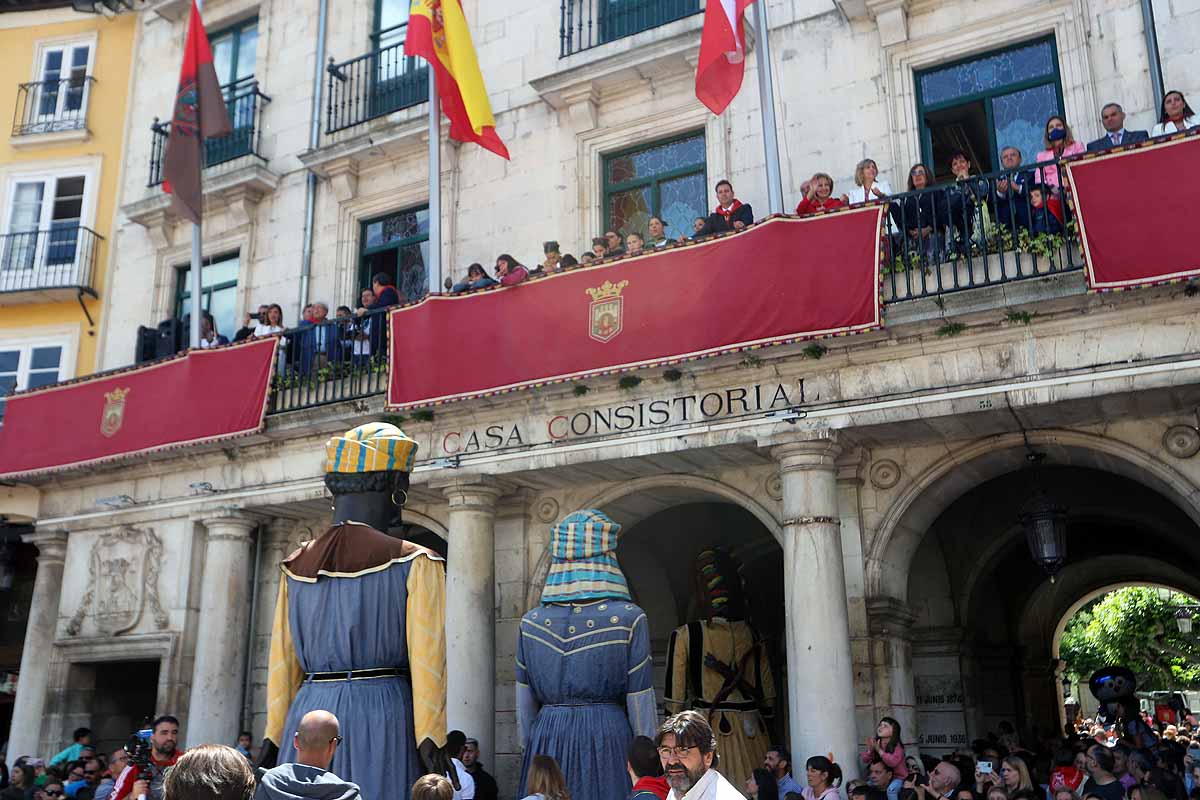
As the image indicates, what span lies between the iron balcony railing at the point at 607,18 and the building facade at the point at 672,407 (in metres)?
0.06

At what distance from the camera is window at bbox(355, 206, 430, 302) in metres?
15.0

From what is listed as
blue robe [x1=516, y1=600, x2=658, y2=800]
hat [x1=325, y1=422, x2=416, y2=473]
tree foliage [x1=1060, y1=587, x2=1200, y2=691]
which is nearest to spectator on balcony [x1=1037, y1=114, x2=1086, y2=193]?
blue robe [x1=516, y1=600, x2=658, y2=800]

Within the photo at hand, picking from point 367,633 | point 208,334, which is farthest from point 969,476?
point 208,334

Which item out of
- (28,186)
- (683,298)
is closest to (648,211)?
(683,298)

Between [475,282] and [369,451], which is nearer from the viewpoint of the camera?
[369,451]

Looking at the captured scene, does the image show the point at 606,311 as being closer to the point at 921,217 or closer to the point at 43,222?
the point at 921,217

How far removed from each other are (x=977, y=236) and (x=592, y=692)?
5778 mm

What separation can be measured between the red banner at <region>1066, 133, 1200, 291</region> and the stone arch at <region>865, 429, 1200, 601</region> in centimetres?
199

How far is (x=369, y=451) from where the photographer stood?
5211 millimetres

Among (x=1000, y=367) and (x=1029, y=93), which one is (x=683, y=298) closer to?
(x=1000, y=367)

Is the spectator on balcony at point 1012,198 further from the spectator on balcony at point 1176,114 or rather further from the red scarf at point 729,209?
the red scarf at point 729,209

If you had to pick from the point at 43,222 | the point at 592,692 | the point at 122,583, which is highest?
the point at 43,222

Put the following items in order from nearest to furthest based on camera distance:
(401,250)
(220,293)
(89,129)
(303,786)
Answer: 1. (303,786)
2. (401,250)
3. (220,293)
4. (89,129)

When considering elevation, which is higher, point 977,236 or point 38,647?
point 977,236
